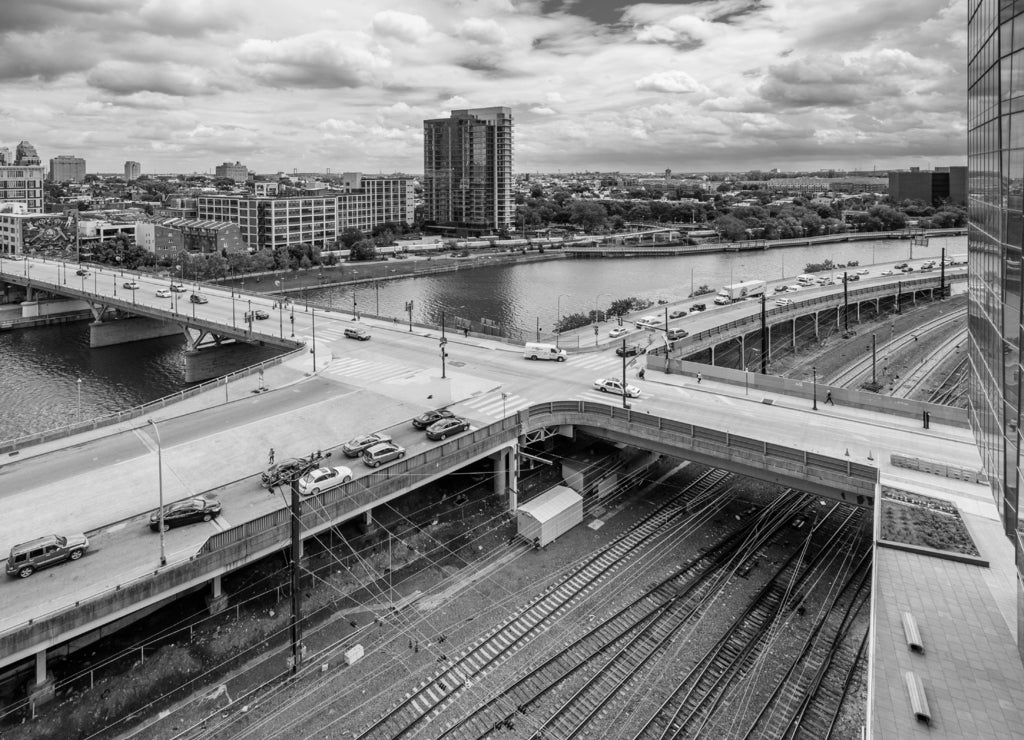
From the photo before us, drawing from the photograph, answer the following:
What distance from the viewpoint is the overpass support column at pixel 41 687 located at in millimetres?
15978

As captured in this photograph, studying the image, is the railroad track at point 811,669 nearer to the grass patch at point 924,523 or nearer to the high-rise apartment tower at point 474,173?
the grass patch at point 924,523

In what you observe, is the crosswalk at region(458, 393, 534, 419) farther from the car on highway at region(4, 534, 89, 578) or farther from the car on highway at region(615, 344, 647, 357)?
the car on highway at region(4, 534, 89, 578)

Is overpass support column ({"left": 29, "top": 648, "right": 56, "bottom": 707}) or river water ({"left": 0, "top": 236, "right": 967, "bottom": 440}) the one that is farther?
river water ({"left": 0, "top": 236, "right": 967, "bottom": 440})

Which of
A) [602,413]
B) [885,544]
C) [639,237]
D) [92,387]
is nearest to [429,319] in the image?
[92,387]

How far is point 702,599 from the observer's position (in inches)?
853

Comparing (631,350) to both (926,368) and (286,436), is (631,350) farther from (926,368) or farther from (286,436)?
(926,368)

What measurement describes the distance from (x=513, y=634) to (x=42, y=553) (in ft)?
41.2

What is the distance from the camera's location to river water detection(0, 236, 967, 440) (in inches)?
1895

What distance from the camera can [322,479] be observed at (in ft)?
71.7

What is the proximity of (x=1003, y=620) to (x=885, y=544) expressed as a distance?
3.45 metres

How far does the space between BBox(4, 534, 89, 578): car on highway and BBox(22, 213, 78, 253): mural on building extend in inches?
4834

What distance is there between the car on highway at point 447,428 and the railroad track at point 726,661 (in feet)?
40.1

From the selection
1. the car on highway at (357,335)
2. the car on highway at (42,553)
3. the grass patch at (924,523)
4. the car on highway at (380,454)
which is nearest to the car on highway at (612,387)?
the car on highway at (380,454)

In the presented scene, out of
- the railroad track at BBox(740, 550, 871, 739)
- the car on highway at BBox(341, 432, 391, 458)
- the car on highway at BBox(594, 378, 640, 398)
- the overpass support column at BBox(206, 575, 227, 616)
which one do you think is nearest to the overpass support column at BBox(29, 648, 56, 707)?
the overpass support column at BBox(206, 575, 227, 616)
